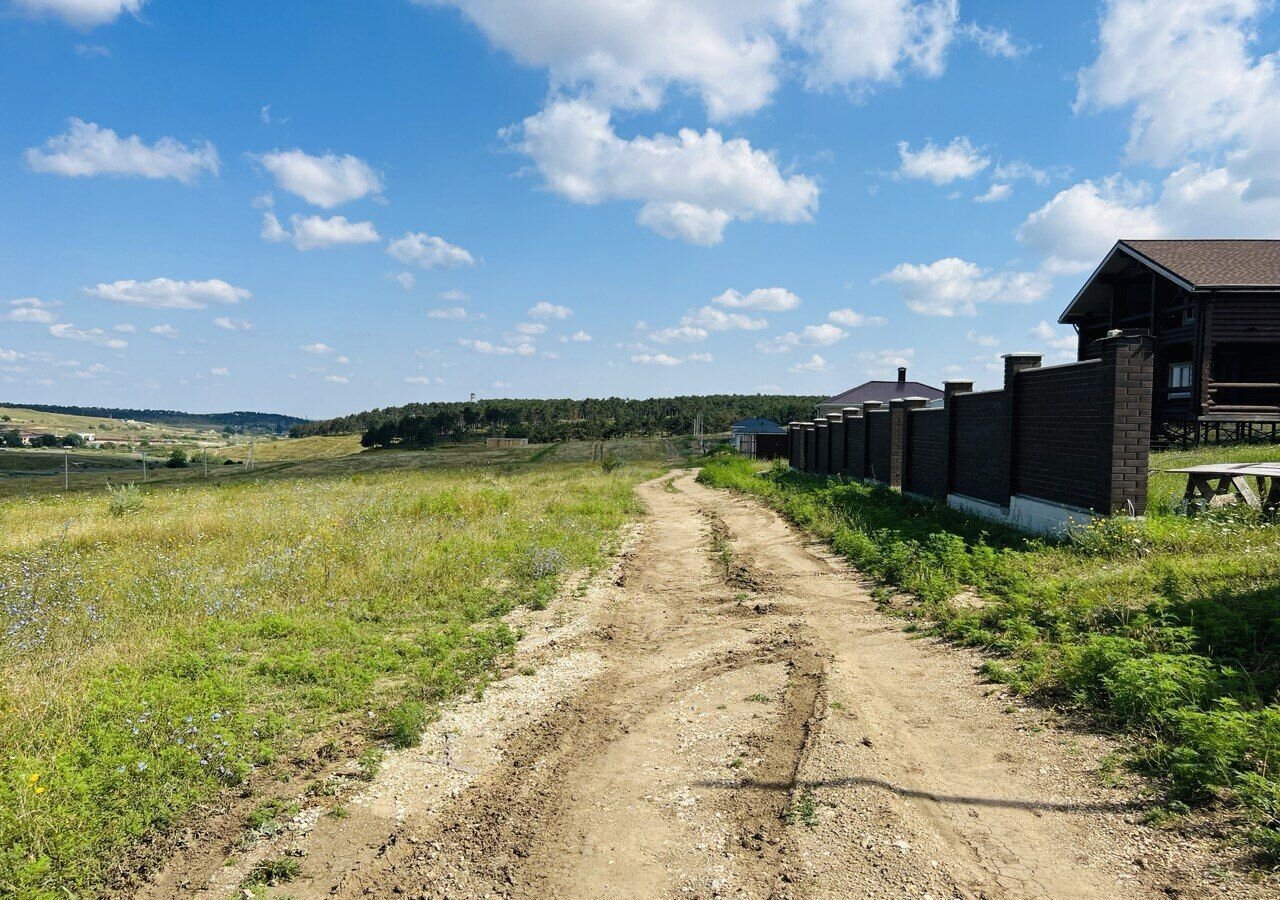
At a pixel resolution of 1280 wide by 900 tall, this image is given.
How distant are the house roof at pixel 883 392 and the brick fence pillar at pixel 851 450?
820 inches

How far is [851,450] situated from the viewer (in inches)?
875

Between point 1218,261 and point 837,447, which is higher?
point 1218,261

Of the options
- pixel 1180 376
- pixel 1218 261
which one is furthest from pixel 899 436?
pixel 1218 261

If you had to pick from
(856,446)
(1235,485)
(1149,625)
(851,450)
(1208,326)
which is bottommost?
(1149,625)

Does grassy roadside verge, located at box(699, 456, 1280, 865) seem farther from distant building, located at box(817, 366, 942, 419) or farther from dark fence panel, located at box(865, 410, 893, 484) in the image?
distant building, located at box(817, 366, 942, 419)

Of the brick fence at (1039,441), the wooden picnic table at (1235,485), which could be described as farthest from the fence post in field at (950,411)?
the wooden picnic table at (1235,485)

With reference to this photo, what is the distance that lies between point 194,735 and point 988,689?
219 inches

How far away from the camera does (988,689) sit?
16.9 ft

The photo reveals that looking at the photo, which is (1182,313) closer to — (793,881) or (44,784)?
(793,881)

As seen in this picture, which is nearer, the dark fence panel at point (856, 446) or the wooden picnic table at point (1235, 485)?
the wooden picnic table at point (1235, 485)

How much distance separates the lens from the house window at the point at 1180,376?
22688 mm

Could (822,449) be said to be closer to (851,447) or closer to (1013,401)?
(851,447)

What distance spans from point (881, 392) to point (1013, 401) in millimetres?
34222

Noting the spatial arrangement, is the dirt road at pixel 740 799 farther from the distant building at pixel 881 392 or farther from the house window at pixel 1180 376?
the distant building at pixel 881 392
